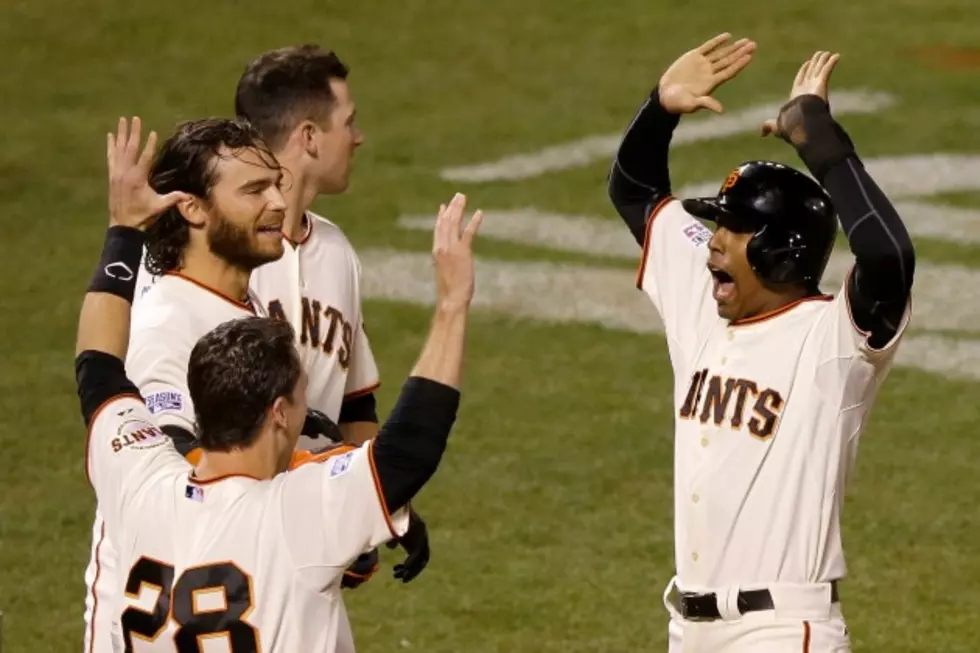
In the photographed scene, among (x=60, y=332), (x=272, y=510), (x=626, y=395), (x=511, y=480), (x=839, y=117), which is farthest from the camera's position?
(x=839, y=117)

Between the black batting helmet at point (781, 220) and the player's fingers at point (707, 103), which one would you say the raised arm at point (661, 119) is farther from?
the black batting helmet at point (781, 220)

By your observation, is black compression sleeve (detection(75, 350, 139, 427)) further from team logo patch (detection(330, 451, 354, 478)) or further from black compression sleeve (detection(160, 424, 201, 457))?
team logo patch (detection(330, 451, 354, 478))

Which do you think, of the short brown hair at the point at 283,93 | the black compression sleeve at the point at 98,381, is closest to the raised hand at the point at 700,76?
the short brown hair at the point at 283,93

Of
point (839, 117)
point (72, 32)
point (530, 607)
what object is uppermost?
point (72, 32)

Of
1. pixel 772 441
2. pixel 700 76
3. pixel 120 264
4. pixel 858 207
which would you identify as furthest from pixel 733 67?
pixel 120 264

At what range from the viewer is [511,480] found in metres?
7.97

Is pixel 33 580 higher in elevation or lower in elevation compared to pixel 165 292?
lower

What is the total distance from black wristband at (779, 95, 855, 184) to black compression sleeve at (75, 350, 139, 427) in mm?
1589

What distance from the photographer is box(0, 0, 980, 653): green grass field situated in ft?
22.7

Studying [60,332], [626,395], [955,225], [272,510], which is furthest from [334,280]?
[955,225]

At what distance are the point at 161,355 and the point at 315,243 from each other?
98 cm

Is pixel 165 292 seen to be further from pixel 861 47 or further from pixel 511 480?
pixel 861 47

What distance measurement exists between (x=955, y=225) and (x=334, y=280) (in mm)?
6746

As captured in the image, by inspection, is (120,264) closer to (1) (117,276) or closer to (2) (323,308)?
(1) (117,276)
